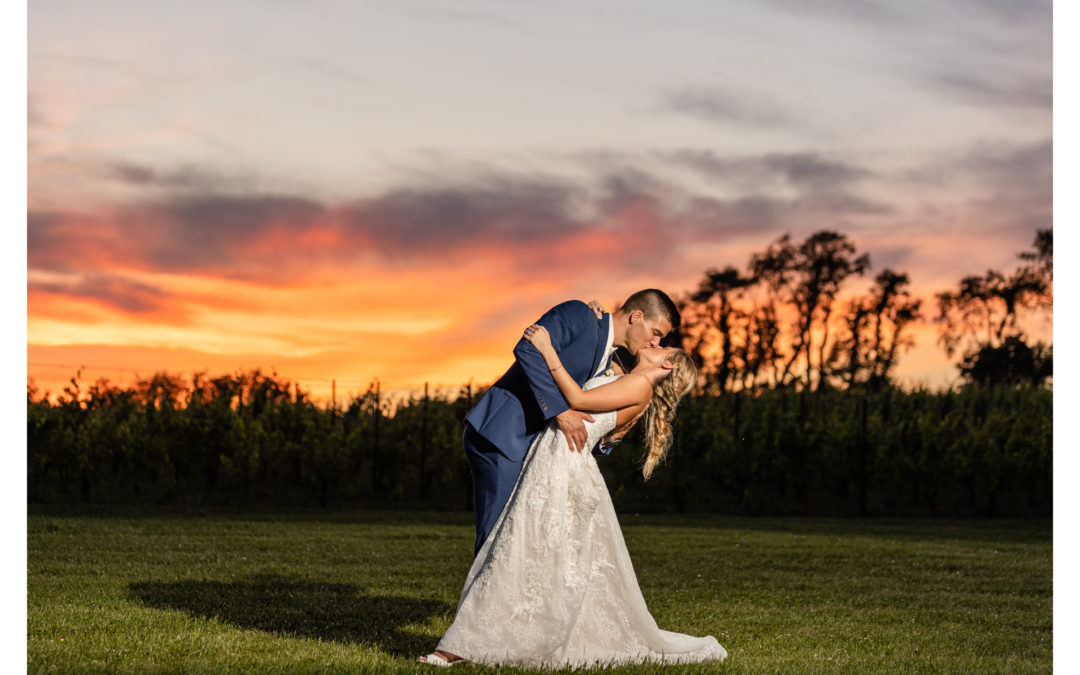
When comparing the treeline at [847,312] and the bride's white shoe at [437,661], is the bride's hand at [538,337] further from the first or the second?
the treeline at [847,312]

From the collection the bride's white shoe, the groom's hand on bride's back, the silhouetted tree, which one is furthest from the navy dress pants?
the silhouetted tree

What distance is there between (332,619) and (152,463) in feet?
41.0

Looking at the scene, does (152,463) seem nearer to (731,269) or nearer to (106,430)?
(106,430)

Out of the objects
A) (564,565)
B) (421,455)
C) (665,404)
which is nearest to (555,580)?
(564,565)

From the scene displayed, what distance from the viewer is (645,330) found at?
5312 millimetres

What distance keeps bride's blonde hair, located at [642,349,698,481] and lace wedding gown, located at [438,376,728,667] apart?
349 millimetres

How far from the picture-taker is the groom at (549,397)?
524cm

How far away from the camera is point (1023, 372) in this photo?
3081 centimetres

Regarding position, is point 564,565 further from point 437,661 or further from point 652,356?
point 652,356

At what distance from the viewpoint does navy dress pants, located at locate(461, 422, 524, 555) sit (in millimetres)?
5383

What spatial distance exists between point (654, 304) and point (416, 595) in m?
4.01

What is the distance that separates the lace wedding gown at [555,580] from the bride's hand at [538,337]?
40cm
